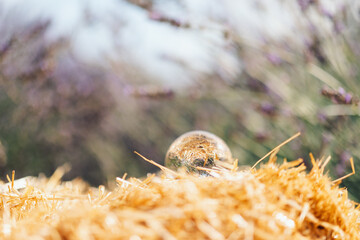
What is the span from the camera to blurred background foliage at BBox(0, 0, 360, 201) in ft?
3.53

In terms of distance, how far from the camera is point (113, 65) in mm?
2021

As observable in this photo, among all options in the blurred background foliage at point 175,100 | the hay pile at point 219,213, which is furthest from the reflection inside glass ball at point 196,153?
the blurred background foliage at point 175,100

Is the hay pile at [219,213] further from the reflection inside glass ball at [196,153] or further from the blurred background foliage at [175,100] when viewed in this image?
the blurred background foliage at [175,100]

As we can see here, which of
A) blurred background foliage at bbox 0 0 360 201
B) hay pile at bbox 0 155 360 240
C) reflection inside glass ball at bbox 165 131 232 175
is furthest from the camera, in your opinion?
blurred background foliage at bbox 0 0 360 201

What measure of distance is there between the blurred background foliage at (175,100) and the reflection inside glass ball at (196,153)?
0.38m

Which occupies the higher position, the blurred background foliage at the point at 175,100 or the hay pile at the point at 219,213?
the hay pile at the point at 219,213

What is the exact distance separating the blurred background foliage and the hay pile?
477 millimetres

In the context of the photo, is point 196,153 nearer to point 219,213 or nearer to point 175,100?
point 219,213

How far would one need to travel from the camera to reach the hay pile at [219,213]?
0.31 meters

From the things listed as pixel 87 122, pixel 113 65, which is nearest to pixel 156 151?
pixel 87 122

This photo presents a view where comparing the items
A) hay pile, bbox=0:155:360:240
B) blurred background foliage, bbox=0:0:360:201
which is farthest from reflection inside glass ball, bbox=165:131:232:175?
blurred background foliage, bbox=0:0:360:201

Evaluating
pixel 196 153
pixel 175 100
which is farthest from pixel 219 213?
pixel 175 100

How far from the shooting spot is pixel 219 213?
0.33 m

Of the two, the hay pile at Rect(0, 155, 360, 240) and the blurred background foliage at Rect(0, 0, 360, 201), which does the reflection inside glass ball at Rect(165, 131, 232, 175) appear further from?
the blurred background foliage at Rect(0, 0, 360, 201)
